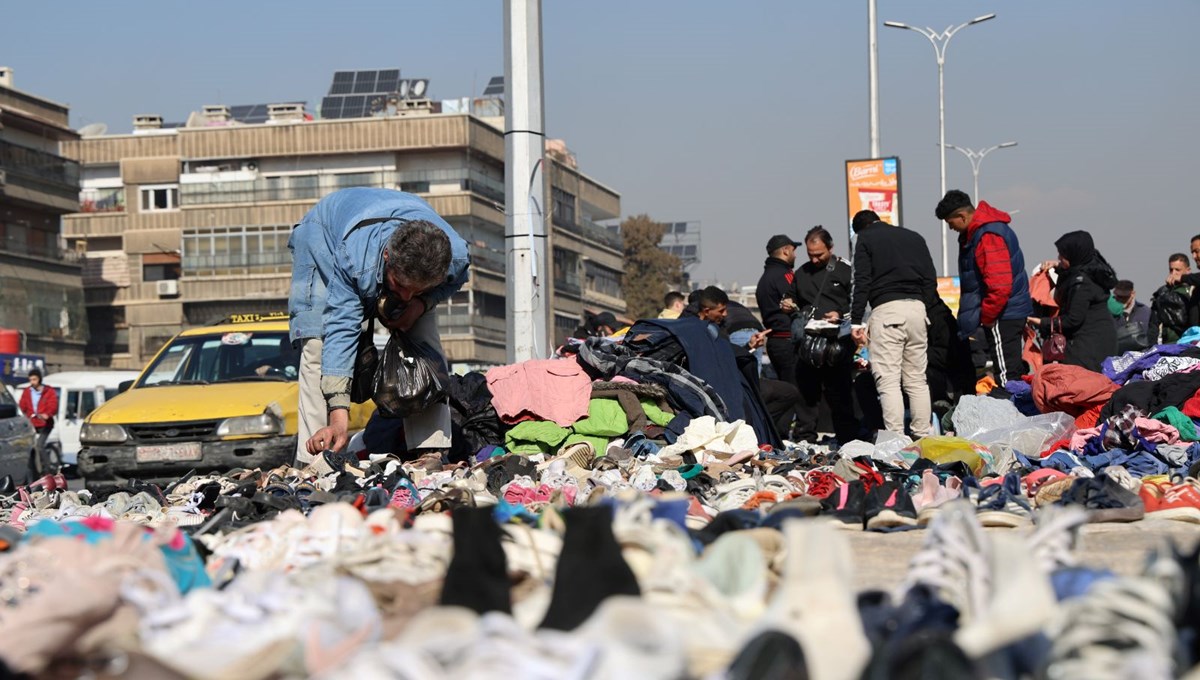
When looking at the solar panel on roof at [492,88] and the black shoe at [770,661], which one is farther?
the solar panel on roof at [492,88]

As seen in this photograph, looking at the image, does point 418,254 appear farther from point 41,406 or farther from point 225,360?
point 41,406

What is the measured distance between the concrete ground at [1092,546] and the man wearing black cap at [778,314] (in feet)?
27.5

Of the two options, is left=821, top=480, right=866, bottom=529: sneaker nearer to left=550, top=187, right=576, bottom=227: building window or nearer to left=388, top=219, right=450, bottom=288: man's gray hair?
left=388, top=219, right=450, bottom=288: man's gray hair

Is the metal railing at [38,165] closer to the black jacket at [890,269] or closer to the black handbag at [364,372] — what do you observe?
the black jacket at [890,269]

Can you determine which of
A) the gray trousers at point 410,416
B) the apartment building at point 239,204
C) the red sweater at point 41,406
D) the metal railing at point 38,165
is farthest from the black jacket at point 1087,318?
the apartment building at point 239,204

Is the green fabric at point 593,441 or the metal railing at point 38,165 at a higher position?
the metal railing at point 38,165

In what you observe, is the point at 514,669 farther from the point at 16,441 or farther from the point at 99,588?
the point at 16,441

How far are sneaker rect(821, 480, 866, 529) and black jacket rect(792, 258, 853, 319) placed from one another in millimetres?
7048

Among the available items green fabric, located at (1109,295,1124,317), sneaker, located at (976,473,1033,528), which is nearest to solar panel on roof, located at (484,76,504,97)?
green fabric, located at (1109,295,1124,317)

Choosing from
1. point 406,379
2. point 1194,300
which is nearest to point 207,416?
point 406,379

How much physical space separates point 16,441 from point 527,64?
7.32 meters

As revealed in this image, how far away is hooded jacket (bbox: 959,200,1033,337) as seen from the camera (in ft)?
38.6

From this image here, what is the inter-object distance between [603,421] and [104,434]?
5.23 m

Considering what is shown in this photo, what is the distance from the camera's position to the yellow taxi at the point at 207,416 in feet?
41.4
